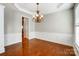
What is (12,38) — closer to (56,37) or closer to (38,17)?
(38,17)

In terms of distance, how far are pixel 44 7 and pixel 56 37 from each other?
1.89 feet

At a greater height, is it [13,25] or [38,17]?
[38,17]

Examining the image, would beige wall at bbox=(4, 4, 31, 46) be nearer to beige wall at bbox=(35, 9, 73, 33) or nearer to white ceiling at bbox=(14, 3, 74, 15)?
white ceiling at bbox=(14, 3, 74, 15)

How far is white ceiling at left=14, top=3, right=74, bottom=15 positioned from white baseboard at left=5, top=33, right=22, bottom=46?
18.3 inches

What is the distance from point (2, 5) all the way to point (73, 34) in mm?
1311

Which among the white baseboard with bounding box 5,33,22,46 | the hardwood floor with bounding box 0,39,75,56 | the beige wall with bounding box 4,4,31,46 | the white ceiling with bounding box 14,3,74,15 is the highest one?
the white ceiling with bounding box 14,3,74,15

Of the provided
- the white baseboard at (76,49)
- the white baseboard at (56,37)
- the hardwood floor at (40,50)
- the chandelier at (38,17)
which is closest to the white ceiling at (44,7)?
the chandelier at (38,17)

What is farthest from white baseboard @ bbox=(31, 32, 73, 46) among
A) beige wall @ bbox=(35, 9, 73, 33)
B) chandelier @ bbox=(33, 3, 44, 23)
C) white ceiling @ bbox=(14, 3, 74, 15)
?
white ceiling @ bbox=(14, 3, 74, 15)

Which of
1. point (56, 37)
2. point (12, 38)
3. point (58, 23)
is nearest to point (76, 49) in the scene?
point (56, 37)

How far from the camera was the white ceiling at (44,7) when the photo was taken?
1.29 m

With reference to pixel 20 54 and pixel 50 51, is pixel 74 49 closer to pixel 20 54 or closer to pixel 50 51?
pixel 50 51

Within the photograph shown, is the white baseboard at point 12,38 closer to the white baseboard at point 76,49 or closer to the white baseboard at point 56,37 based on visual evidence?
the white baseboard at point 56,37

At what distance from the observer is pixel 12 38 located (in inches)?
53.5

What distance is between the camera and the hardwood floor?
1329 mm
